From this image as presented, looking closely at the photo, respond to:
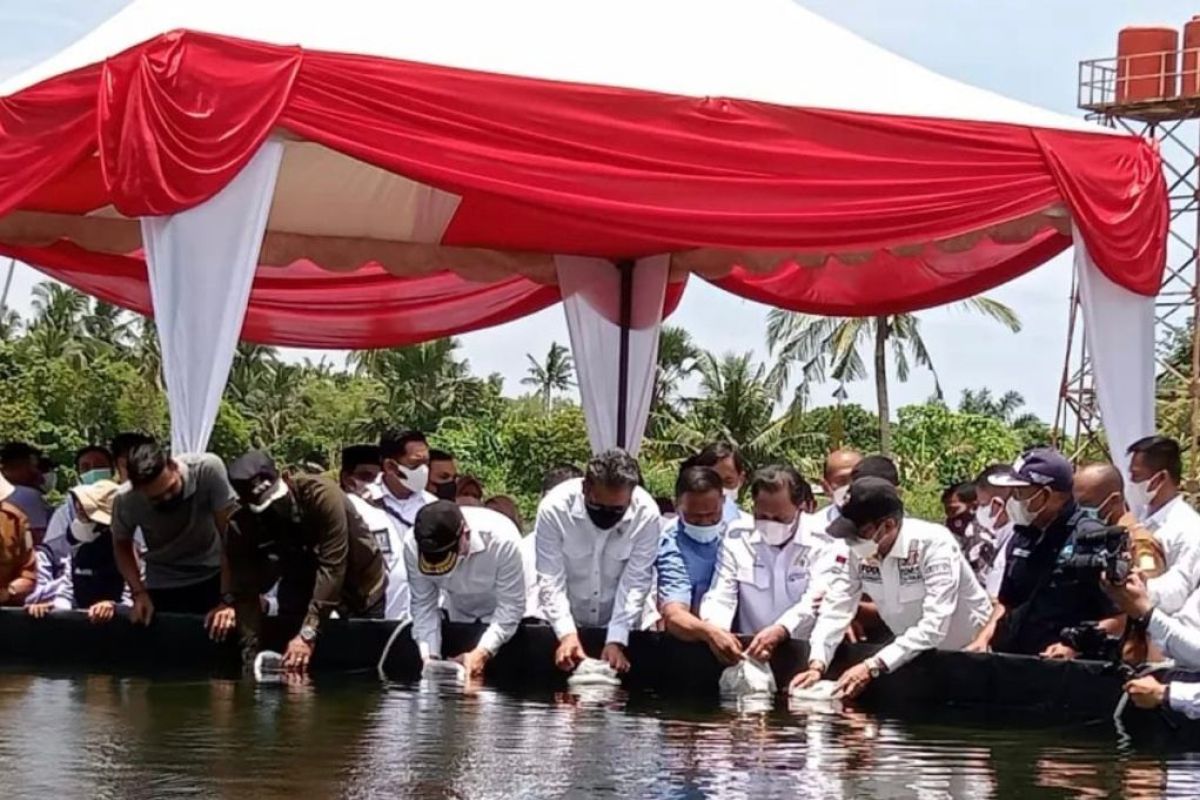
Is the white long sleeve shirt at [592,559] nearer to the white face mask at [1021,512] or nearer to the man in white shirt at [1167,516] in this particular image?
the white face mask at [1021,512]

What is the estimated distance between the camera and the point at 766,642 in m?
8.97

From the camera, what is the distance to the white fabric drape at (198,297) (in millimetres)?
10602

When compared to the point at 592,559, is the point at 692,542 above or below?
above

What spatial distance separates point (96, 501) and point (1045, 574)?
4.91 metres

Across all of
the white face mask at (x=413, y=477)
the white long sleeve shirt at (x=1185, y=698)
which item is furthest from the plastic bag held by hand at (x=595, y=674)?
the white long sleeve shirt at (x=1185, y=698)

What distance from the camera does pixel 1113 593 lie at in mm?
7461

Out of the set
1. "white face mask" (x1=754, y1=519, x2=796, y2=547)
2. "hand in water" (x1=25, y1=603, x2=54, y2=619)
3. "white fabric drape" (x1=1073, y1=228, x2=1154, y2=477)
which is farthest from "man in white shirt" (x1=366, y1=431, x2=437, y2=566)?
"white fabric drape" (x1=1073, y1=228, x2=1154, y2=477)

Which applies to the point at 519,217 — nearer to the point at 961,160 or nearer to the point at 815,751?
the point at 961,160

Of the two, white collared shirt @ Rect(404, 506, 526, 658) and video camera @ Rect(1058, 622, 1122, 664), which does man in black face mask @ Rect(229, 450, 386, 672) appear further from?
video camera @ Rect(1058, 622, 1122, 664)

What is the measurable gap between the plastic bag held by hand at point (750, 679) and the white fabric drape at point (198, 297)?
310 cm

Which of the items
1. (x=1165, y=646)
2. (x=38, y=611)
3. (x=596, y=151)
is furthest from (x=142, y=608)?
(x=1165, y=646)

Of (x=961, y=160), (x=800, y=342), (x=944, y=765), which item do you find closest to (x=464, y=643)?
(x=944, y=765)

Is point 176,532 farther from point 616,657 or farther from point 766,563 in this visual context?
point 766,563

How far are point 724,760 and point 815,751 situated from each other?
0.42 metres
